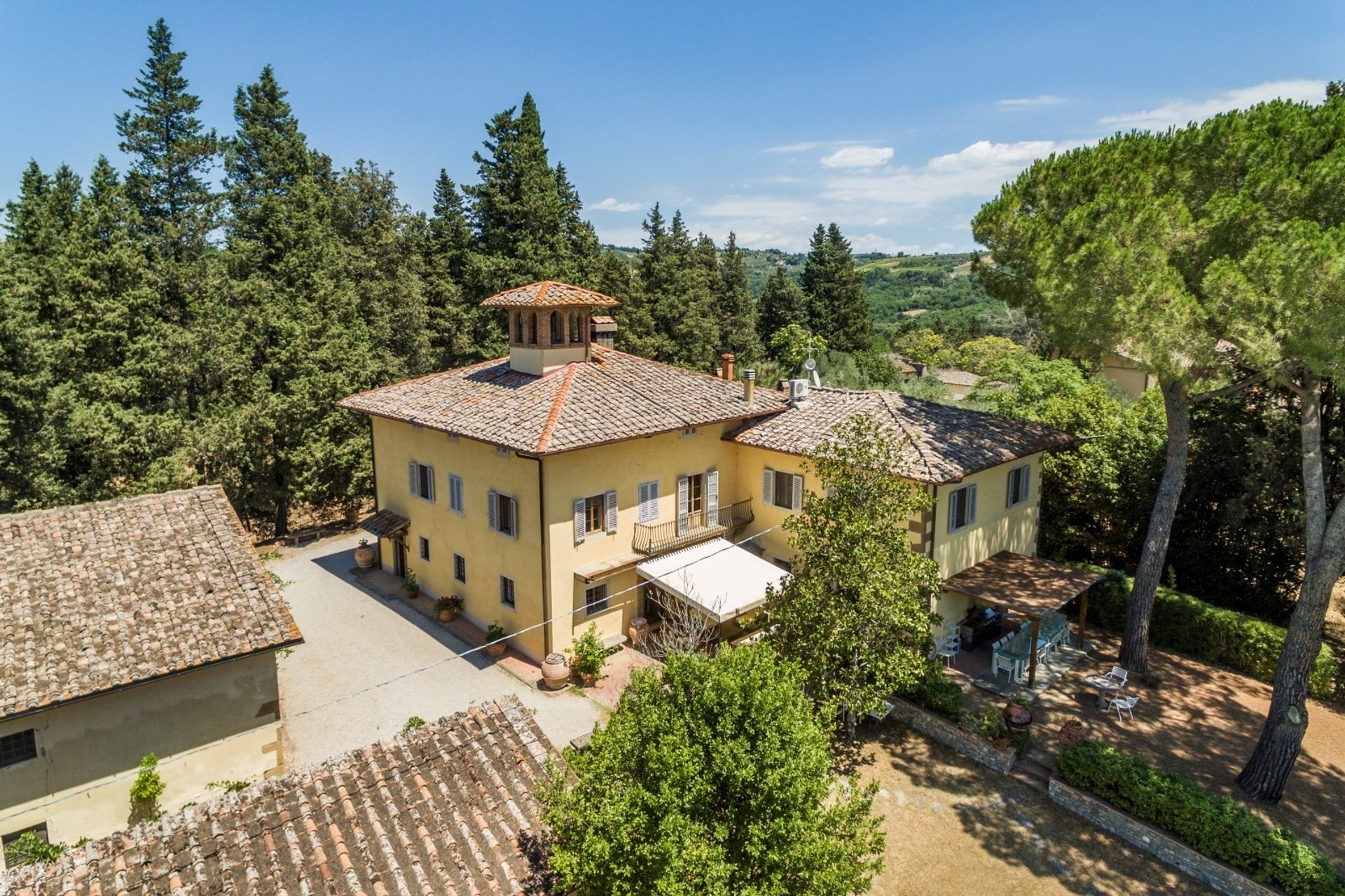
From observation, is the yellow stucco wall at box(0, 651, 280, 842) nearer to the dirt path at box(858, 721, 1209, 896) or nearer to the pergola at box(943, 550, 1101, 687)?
the dirt path at box(858, 721, 1209, 896)

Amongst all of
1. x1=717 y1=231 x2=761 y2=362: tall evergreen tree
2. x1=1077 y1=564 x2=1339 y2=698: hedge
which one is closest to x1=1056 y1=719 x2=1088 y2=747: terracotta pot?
x1=1077 y1=564 x2=1339 y2=698: hedge

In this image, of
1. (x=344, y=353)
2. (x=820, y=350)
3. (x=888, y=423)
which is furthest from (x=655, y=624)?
(x=820, y=350)

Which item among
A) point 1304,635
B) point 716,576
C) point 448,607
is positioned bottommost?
point 448,607

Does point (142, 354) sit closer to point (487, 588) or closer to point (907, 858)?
point (487, 588)

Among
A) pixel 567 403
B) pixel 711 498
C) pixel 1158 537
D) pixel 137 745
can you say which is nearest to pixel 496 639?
pixel 567 403

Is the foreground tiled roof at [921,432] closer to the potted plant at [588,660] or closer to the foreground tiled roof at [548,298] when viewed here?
the foreground tiled roof at [548,298]

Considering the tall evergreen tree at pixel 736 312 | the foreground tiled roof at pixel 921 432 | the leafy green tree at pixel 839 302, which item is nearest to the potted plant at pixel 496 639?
the foreground tiled roof at pixel 921 432

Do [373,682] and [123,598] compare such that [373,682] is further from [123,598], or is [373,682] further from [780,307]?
[780,307]
